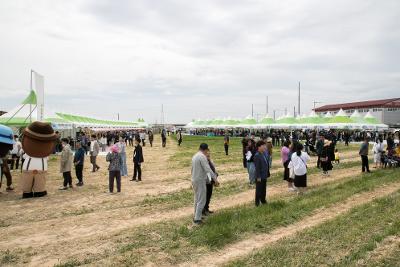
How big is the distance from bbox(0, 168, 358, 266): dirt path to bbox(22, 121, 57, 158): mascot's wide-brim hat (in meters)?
2.63

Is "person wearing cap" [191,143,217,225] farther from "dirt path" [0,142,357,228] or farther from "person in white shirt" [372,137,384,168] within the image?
"person in white shirt" [372,137,384,168]

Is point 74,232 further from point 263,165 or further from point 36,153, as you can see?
point 263,165

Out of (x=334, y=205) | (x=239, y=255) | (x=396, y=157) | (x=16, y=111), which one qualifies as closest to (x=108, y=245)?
(x=239, y=255)

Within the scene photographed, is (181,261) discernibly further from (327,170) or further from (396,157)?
(396,157)

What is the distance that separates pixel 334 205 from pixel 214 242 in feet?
13.0

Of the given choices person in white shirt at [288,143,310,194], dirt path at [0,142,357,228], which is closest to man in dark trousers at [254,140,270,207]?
person in white shirt at [288,143,310,194]

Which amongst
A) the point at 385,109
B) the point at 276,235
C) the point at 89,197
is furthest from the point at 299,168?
the point at 385,109

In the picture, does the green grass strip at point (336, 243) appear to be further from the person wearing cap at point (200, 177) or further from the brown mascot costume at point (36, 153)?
the brown mascot costume at point (36, 153)

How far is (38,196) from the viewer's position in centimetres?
1128

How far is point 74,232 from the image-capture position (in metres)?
7.43

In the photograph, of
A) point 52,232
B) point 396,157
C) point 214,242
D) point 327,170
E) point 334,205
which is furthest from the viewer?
point 396,157

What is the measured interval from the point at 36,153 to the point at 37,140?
391 millimetres

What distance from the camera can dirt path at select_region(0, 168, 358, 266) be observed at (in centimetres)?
635

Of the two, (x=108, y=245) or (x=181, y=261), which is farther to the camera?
(x=108, y=245)
